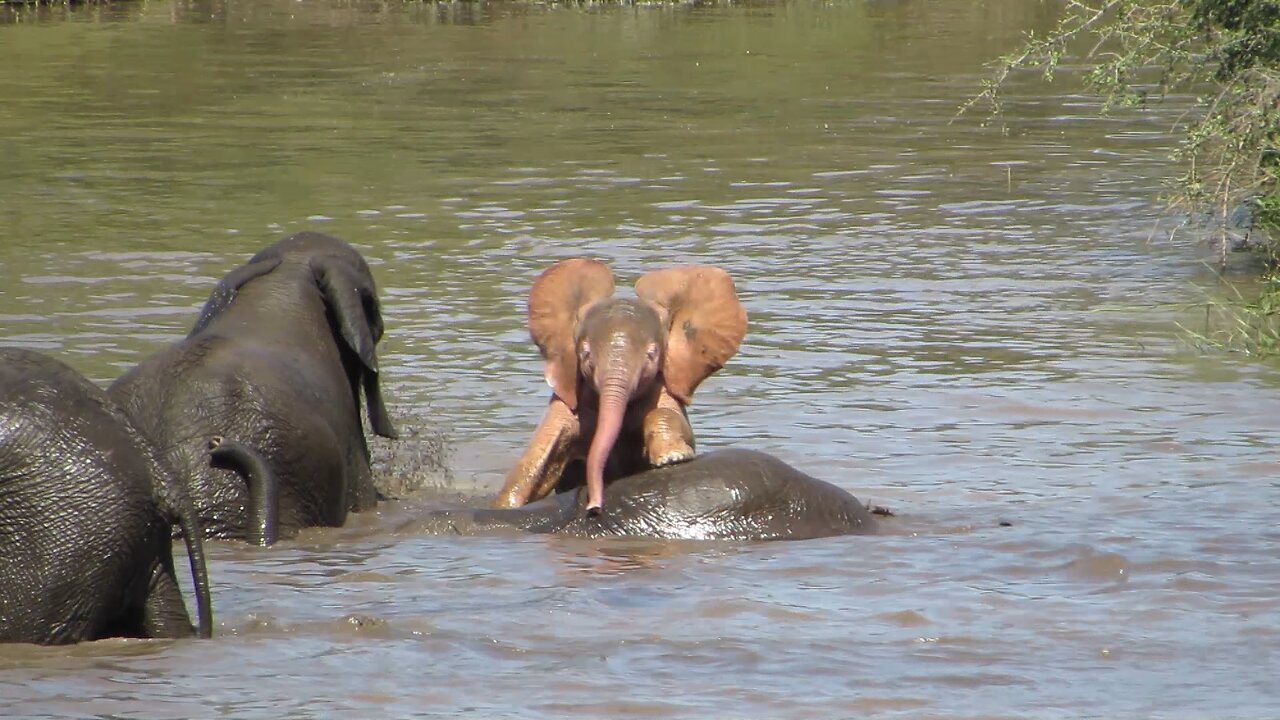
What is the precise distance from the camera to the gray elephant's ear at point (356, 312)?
8.42 m

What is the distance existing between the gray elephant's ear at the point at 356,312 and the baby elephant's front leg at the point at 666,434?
44.6 inches

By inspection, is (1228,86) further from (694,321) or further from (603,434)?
(603,434)

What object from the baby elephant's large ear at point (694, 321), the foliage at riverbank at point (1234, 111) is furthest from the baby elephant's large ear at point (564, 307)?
the foliage at riverbank at point (1234, 111)

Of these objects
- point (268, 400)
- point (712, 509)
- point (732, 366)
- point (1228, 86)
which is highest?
point (1228, 86)

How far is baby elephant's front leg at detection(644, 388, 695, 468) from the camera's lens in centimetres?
788

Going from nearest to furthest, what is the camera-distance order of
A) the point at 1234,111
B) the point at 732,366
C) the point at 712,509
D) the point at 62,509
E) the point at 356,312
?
1. the point at 62,509
2. the point at 712,509
3. the point at 356,312
4. the point at 732,366
5. the point at 1234,111

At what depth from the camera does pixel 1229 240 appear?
50.3 feet

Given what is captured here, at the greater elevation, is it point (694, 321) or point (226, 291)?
point (226, 291)

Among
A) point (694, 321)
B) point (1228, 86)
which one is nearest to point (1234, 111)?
point (1228, 86)

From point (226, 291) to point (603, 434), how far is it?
1741 millimetres

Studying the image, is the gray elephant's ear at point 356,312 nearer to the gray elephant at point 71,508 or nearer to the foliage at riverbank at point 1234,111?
the gray elephant at point 71,508

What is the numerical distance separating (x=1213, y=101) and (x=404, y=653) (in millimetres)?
9395

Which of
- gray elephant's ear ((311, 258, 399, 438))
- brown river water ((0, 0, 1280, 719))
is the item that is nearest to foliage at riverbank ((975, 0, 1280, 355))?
brown river water ((0, 0, 1280, 719))

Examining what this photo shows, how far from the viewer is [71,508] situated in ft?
17.6
